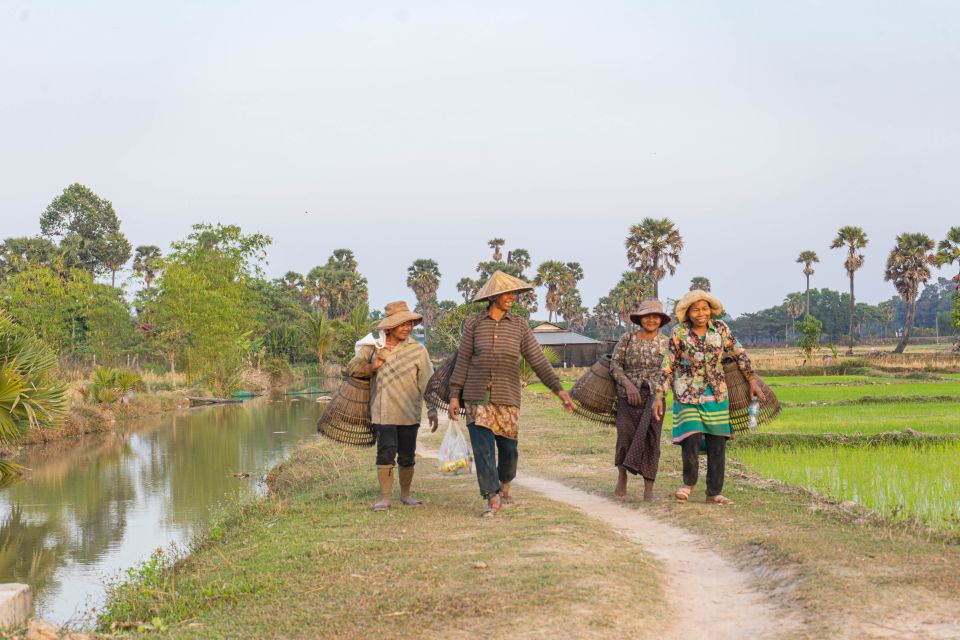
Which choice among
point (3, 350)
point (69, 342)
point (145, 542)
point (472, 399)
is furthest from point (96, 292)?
point (472, 399)

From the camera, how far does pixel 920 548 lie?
18.1 feet

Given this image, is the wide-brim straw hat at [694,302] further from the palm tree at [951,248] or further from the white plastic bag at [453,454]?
the palm tree at [951,248]

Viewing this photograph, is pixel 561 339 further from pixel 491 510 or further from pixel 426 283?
pixel 491 510

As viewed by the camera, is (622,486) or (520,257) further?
(520,257)

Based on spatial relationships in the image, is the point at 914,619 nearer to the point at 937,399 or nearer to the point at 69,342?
the point at 937,399

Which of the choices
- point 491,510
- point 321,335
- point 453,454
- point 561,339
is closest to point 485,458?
point 491,510

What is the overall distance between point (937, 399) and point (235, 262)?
33.7 m

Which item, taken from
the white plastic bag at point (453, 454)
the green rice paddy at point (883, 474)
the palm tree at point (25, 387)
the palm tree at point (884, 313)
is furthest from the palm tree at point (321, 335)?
the palm tree at point (884, 313)

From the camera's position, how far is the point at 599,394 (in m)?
8.48

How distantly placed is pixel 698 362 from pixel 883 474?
3754 millimetres

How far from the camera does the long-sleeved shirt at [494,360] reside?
7.22 metres

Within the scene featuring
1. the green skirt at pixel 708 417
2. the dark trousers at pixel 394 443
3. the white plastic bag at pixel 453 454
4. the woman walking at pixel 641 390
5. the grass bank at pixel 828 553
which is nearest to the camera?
the grass bank at pixel 828 553

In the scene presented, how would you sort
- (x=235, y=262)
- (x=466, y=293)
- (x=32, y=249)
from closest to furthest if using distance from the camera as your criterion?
(x=235, y=262) → (x=32, y=249) → (x=466, y=293)

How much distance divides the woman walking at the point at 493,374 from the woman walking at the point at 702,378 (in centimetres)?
102
